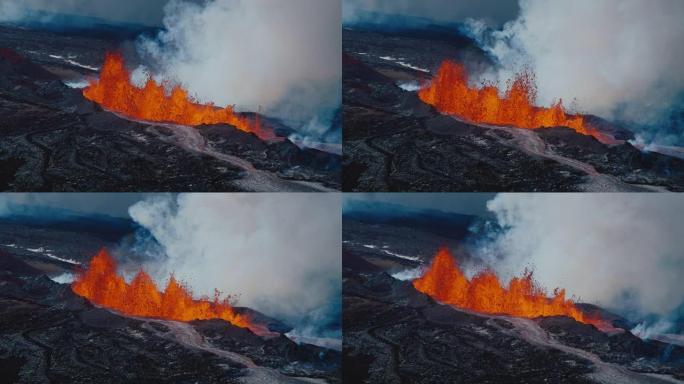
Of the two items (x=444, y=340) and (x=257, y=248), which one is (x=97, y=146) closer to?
(x=257, y=248)

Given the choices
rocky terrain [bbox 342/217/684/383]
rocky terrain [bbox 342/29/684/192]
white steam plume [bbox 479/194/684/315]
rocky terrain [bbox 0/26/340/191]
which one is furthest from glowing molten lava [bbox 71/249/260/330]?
white steam plume [bbox 479/194/684/315]

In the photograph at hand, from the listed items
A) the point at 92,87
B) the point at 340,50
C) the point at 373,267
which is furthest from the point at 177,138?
the point at 373,267

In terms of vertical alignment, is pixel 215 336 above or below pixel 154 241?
below

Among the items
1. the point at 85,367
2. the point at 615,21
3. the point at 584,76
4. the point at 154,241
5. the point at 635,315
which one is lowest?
the point at 85,367

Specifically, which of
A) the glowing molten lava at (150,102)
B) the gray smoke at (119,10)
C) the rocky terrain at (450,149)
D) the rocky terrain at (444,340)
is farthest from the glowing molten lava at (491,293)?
the gray smoke at (119,10)

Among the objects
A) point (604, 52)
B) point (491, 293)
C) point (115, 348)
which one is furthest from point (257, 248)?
point (604, 52)

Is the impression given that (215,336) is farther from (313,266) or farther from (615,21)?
(615,21)

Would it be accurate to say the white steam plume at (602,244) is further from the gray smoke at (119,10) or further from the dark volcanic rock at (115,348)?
the gray smoke at (119,10)
